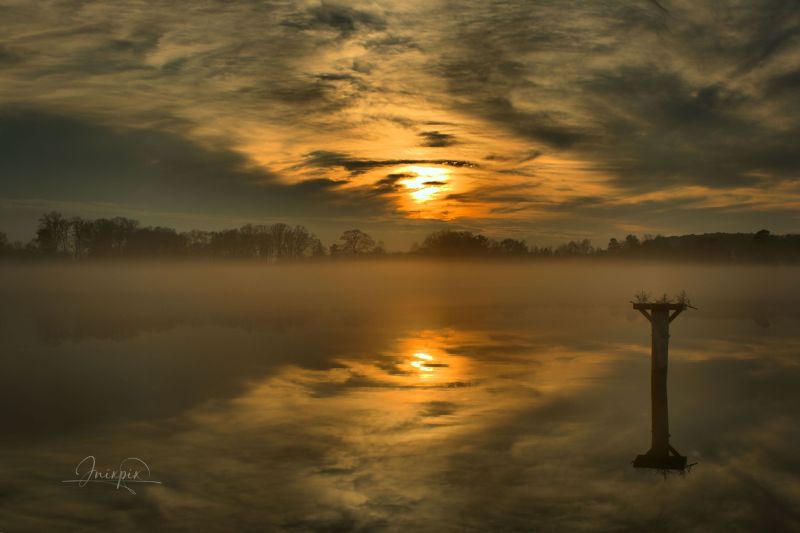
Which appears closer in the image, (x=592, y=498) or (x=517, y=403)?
(x=592, y=498)

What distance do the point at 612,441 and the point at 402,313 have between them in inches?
2188

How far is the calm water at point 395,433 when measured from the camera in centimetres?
1500

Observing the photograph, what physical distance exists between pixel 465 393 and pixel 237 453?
38.4 feet

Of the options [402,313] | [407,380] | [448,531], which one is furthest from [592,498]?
[402,313]

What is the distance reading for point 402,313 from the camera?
75938 millimetres

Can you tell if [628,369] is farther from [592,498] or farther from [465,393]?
[592,498]

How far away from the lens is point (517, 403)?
86.8 ft

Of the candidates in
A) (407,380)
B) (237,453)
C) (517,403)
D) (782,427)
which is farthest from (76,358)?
(782,427)

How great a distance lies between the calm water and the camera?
49.2 ft

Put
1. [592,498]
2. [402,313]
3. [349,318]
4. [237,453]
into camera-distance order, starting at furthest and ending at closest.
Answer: [402,313]
[349,318]
[237,453]
[592,498]

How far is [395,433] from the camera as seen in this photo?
2164cm

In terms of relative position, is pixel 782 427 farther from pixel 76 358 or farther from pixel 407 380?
pixel 76 358

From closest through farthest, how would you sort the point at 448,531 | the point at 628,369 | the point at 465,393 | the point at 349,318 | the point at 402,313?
the point at 448,531, the point at 465,393, the point at 628,369, the point at 349,318, the point at 402,313

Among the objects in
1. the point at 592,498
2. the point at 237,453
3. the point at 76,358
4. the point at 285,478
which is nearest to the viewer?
the point at 592,498
